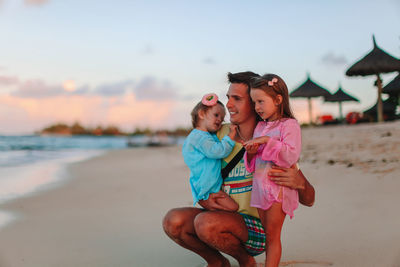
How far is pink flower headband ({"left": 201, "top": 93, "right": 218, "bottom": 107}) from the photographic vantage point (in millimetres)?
2664

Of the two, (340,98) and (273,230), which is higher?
(273,230)

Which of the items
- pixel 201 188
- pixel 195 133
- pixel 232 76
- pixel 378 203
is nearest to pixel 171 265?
pixel 201 188

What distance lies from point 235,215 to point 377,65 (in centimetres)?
1676

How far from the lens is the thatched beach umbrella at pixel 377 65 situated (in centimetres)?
1722

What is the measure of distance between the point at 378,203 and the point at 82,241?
146 inches

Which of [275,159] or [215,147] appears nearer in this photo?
[275,159]

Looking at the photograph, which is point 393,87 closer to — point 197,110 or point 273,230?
point 197,110

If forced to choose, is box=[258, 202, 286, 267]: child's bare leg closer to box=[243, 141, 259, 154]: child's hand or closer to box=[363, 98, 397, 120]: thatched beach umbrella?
box=[243, 141, 259, 154]: child's hand

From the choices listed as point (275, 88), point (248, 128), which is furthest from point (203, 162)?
point (275, 88)

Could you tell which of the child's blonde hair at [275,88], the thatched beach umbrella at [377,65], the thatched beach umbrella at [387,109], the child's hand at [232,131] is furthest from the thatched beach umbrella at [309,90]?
the child's blonde hair at [275,88]

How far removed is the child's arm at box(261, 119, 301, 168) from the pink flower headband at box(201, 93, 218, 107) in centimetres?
55

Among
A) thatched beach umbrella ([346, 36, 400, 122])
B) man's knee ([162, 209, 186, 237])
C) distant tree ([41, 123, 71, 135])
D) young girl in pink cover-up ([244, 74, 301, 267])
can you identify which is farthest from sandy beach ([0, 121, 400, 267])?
distant tree ([41, 123, 71, 135])

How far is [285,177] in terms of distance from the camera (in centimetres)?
233

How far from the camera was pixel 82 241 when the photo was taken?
14.2ft
